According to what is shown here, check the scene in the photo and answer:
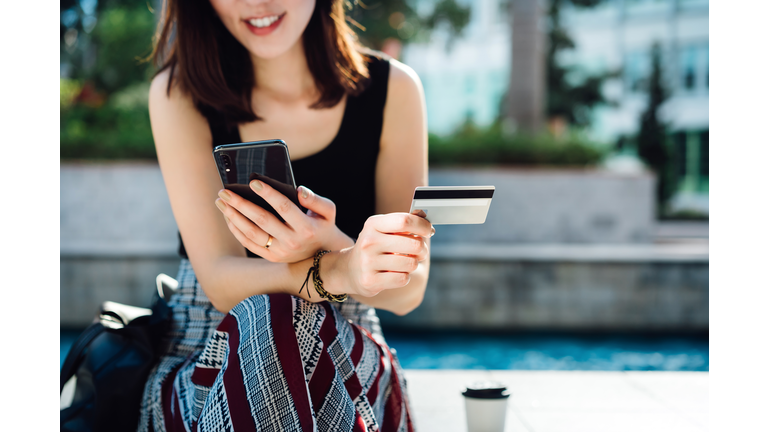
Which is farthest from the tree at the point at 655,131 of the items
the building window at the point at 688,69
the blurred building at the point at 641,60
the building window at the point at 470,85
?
the building window at the point at 470,85

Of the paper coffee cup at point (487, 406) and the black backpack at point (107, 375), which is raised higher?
the black backpack at point (107, 375)

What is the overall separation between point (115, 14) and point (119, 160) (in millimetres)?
6011

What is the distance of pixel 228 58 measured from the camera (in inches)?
76.9

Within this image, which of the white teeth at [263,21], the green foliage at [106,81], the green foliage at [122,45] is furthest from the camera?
the green foliage at [122,45]

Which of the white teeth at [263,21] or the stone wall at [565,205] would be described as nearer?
the white teeth at [263,21]

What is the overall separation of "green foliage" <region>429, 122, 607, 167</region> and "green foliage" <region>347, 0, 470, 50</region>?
166 inches

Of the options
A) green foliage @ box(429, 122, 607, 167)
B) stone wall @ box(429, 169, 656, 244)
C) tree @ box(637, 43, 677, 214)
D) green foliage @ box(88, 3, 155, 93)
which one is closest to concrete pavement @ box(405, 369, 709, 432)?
stone wall @ box(429, 169, 656, 244)

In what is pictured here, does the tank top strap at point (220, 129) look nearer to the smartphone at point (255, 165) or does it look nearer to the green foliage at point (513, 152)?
the smartphone at point (255, 165)

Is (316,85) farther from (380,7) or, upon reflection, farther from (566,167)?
(380,7)

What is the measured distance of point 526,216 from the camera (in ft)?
25.4

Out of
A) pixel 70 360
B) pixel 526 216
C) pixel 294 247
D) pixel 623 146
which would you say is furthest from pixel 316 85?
pixel 623 146

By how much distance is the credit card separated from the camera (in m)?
1.20

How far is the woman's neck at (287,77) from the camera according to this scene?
2.02 meters

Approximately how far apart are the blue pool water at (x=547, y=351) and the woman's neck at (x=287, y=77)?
3465mm
